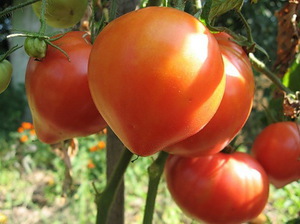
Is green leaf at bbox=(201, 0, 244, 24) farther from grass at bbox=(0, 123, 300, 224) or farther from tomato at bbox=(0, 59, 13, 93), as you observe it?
grass at bbox=(0, 123, 300, 224)

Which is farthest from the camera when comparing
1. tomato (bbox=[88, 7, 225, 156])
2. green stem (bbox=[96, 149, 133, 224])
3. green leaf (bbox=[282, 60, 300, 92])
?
green leaf (bbox=[282, 60, 300, 92])

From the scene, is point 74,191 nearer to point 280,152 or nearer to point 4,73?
point 280,152

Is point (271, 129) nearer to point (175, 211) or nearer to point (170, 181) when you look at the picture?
point (170, 181)

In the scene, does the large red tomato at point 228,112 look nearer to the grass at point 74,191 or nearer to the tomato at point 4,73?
the tomato at point 4,73

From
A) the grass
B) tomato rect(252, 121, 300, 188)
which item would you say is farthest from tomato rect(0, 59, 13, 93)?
the grass

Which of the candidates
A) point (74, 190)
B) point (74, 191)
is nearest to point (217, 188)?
point (74, 190)

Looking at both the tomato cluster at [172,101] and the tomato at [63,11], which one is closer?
the tomato cluster at [172,101]

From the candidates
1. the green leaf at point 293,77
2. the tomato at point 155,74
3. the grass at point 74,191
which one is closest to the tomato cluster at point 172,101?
the tomato at point 155,74
